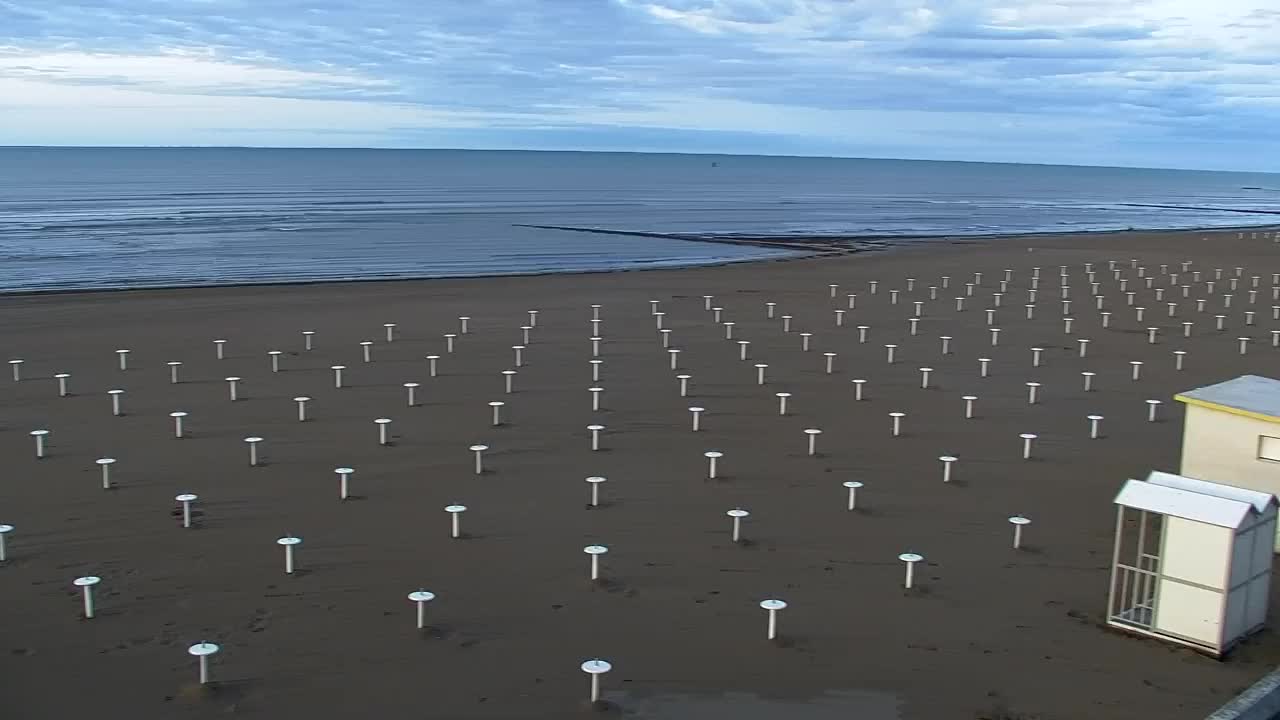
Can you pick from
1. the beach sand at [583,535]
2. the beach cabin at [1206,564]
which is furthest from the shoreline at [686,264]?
the beach cabin at [1206,564]

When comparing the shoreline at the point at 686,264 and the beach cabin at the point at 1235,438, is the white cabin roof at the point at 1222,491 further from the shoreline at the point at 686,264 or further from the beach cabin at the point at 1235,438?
the shoreline at the point at 686,264

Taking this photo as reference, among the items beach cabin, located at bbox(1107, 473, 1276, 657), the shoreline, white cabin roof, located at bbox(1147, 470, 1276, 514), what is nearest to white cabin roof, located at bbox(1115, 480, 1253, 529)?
beach cabin, located at bbox(1107, 473, 1276, 657)

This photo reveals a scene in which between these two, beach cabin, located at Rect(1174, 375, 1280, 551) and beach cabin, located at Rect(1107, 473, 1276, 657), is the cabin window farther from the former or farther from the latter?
beach cabin, located at Rect(1107, 473, 1276, 657)

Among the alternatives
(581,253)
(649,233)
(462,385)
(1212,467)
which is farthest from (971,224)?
(1212,467)

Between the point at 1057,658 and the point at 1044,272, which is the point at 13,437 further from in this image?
the point at 1044,272

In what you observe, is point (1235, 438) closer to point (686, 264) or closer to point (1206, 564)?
point (1206, 564)

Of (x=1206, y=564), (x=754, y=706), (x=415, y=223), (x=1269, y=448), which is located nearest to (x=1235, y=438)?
(x=1269, y=448)
